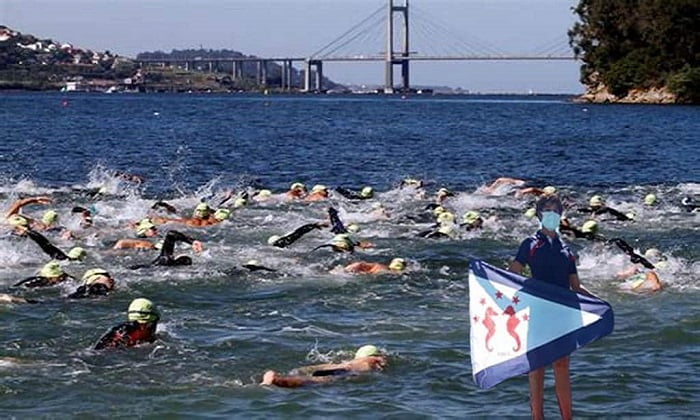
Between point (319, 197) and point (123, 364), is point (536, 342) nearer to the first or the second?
point (123, 364)

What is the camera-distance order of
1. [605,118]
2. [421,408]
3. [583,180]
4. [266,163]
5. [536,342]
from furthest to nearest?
[605,118] < [266,163] < [583,180] < [421,408] < [536,342]

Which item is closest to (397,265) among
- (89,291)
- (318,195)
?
(89,291)

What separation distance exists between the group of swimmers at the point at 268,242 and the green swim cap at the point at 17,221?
2cm

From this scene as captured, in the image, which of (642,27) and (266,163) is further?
(642,27)

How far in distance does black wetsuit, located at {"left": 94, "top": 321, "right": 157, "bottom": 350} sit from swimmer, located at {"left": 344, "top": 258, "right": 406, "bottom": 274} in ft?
19.6

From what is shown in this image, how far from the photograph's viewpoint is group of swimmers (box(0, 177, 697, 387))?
14.9m

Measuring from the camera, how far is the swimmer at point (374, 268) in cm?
2067

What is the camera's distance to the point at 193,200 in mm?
33188

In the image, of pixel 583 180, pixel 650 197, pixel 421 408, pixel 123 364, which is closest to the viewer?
pixel 421 408

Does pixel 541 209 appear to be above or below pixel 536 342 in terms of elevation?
above

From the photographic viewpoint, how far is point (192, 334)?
1630 centimetres

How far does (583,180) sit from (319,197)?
43.2ft

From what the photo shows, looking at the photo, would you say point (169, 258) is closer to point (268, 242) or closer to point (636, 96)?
point (268, 242)

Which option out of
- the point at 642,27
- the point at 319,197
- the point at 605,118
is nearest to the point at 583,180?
the point at 319,197
